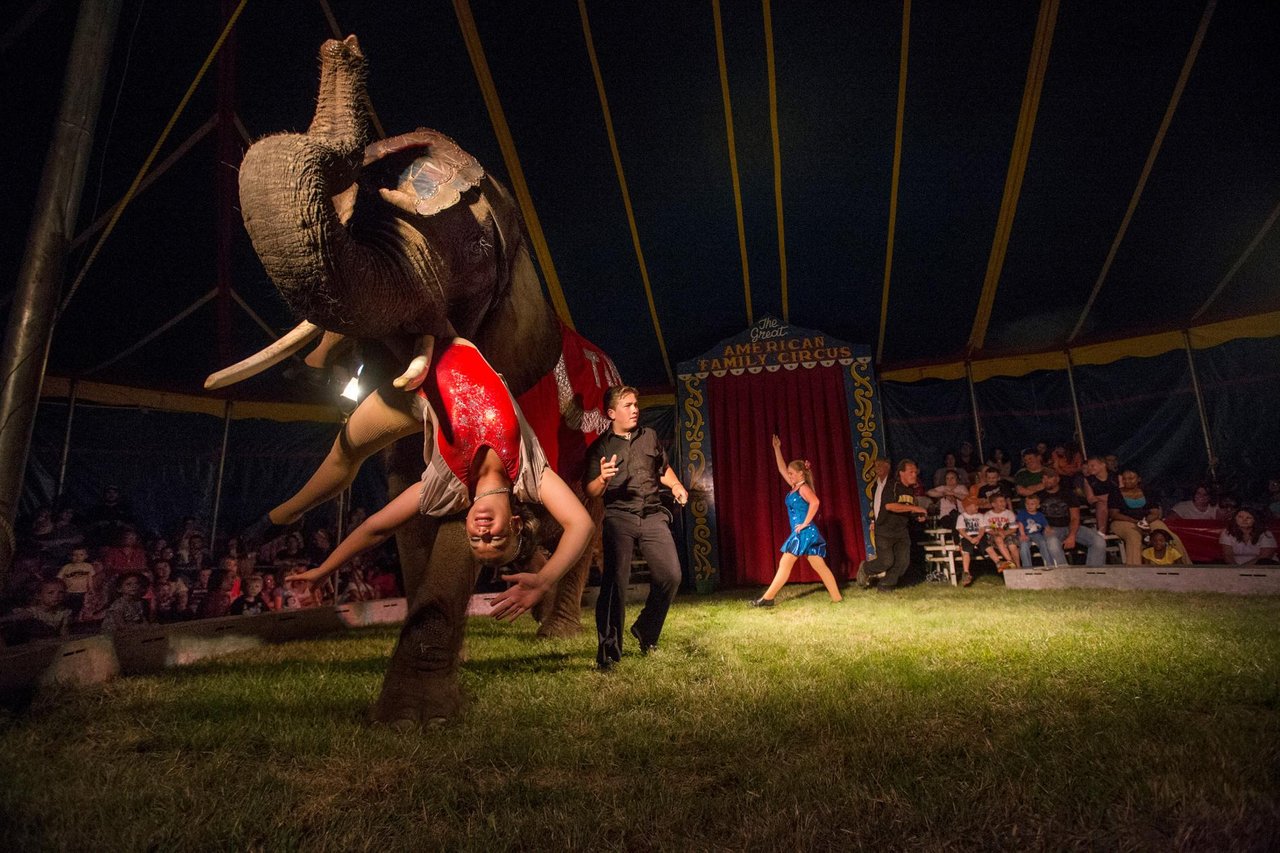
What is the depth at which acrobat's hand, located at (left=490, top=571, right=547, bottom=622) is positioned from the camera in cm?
161

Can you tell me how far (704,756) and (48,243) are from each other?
13.2 ft

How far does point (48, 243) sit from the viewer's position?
10.1ft

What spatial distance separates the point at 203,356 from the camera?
7.12 metres

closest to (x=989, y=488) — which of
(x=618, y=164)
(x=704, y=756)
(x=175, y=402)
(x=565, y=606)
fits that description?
(x=618, y=164)

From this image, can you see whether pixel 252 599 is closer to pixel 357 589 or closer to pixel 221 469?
pixel 357 589

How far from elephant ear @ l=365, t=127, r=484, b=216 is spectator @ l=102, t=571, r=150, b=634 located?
19.0 ft

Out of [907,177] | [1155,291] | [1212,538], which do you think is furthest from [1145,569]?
[907,177]

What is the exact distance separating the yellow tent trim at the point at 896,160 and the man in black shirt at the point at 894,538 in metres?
2.20

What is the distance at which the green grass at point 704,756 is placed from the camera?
1191 mm

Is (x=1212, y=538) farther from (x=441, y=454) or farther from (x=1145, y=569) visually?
(x=441, y=454)

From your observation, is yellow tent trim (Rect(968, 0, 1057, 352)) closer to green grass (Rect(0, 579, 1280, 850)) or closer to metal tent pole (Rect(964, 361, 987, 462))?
metal tent pole (Rect(964, 361, 987, 462))

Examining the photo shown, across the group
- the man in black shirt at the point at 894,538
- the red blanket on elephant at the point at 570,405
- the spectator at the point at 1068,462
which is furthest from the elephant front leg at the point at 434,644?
the spectator at the point at 1068,462

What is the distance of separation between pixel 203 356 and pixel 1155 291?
1145cm

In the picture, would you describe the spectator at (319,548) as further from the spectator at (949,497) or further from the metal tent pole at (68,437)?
the spectator at (949,497)
